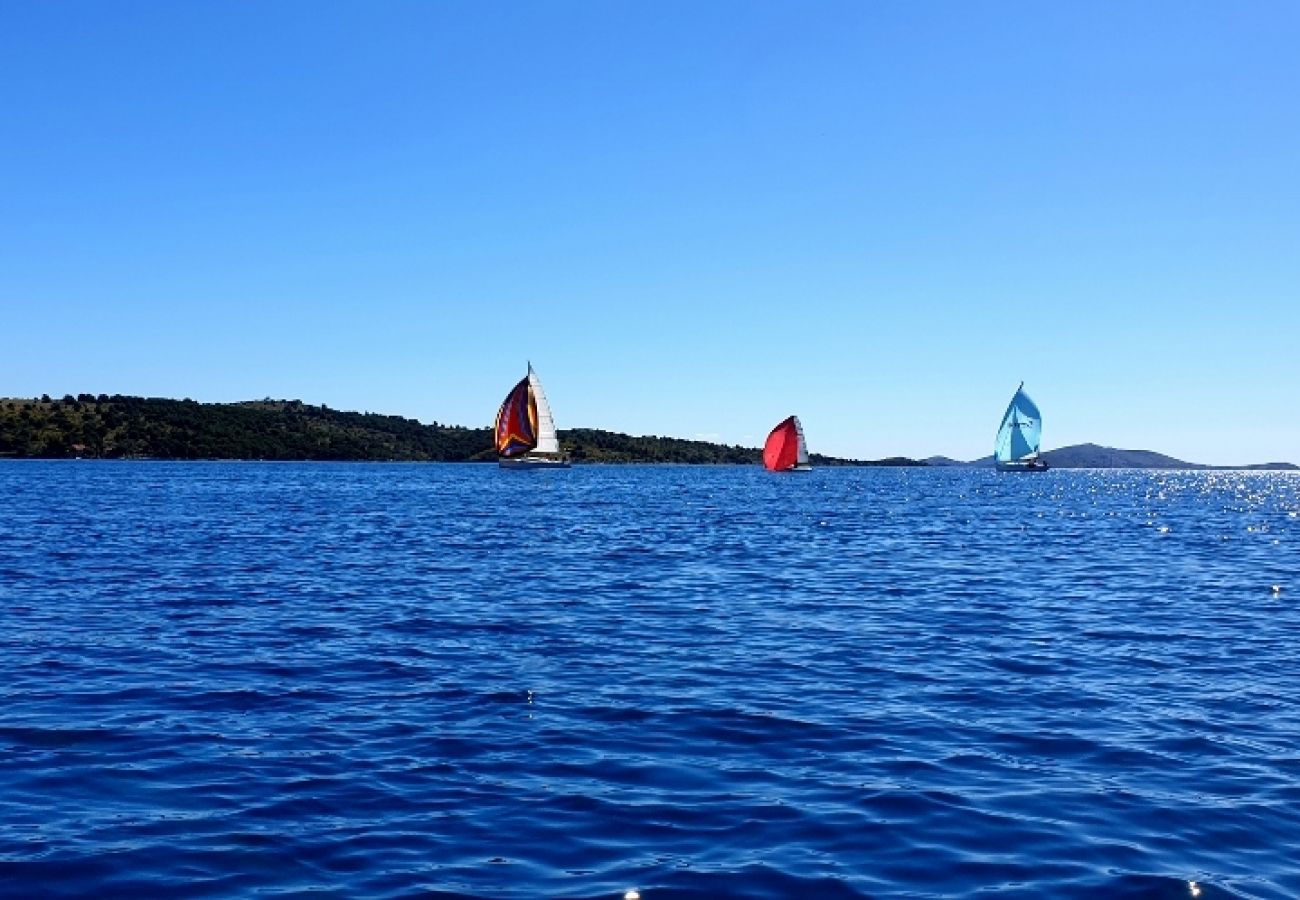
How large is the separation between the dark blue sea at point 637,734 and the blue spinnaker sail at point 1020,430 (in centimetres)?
14841

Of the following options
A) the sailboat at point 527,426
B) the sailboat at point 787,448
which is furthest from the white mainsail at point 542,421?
the sailboat at point 787,448

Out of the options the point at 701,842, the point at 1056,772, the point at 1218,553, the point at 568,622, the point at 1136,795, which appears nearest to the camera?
the point at 701,842

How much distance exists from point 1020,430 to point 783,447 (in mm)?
40575

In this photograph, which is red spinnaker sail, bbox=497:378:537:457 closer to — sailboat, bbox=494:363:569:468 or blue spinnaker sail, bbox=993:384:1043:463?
sailboat, bbox=494:363:569:468

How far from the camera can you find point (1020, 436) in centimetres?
17688

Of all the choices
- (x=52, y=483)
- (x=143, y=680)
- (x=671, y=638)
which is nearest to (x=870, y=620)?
(x=671, y=638)

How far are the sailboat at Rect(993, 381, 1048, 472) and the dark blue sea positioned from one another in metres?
149

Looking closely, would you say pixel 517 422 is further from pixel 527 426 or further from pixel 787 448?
pixel 787 448

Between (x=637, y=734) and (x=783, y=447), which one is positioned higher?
(x=783, y=447)

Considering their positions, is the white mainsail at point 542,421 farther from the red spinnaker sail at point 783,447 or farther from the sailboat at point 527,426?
the red spinnaker sail at point 783,447

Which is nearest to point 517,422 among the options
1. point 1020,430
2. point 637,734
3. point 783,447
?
point 783,447

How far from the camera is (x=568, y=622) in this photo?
2127cm

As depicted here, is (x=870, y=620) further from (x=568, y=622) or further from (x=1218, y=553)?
(x=1218, y=553)

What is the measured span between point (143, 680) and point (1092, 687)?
13.8 m
